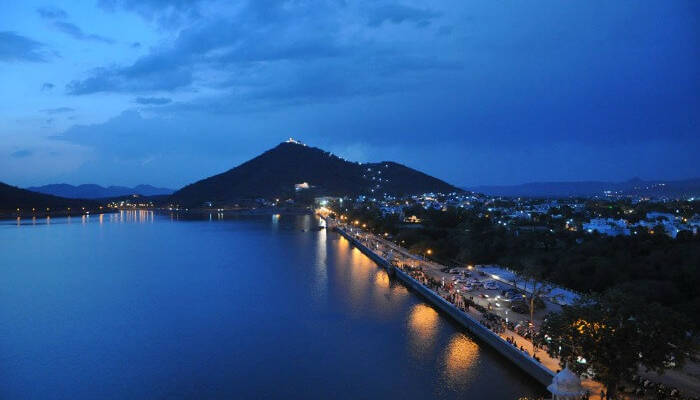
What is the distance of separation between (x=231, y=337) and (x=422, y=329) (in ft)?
22.9

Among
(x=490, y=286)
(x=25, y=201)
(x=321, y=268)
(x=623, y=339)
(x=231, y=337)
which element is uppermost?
(x=25, y=201)

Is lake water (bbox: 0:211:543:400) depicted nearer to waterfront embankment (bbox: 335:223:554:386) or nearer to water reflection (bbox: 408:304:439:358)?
water reflection (bbox: 408:304:439:358)

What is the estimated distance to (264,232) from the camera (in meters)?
63.2

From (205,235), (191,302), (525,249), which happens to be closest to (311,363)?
(191,302)

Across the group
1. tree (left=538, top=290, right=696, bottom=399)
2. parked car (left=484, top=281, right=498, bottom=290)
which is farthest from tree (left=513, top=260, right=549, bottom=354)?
tree (left=538, top=290, right=696, bottom=399)

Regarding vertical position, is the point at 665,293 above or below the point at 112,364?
above

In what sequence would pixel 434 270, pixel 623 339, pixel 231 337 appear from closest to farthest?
pixel 623 339 → pixel 231 337 → pixel 434 270

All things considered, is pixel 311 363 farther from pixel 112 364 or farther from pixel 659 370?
pixel 659 370

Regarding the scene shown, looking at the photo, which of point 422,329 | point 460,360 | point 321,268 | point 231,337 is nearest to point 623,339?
point 460,360

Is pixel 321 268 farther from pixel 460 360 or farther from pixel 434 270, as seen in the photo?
pixel 460 360

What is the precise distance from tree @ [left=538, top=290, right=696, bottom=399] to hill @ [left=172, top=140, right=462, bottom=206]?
131041 millimetres

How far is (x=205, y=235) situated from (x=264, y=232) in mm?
7093

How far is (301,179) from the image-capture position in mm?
157875

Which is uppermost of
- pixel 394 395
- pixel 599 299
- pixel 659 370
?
pixel 599 299
